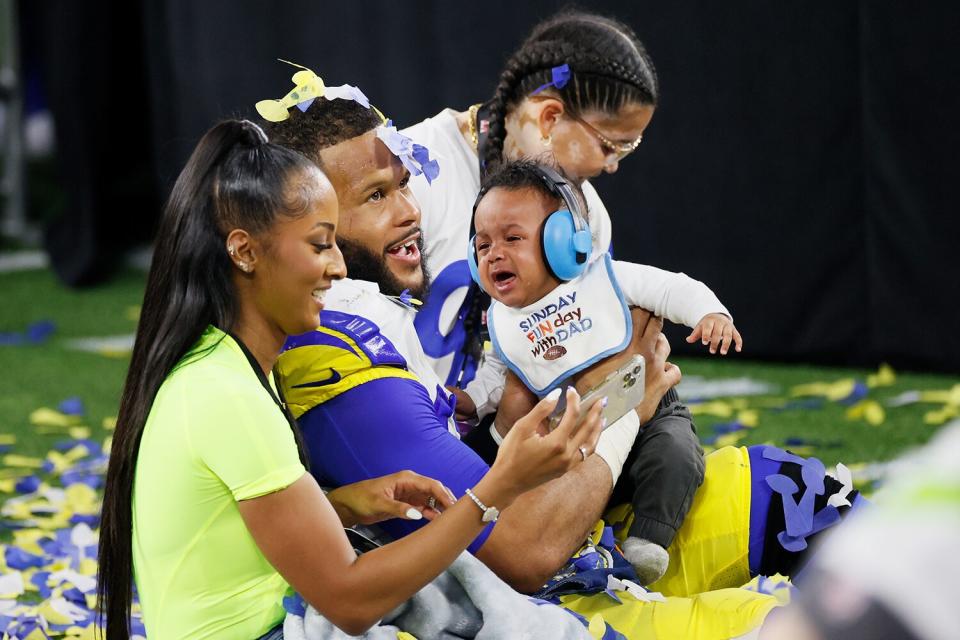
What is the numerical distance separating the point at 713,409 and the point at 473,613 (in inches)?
117

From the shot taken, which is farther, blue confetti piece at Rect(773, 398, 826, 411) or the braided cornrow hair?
blue confetti piece at Rect(773, 398, 826, 411)

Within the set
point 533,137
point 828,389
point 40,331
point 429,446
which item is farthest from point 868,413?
point 40,331

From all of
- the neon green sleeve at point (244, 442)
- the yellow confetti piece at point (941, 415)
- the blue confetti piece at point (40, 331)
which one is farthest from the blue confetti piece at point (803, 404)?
the blue confetti piece at point (40, 331)

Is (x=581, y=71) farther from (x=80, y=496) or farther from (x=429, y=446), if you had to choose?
(x=80, y=496)

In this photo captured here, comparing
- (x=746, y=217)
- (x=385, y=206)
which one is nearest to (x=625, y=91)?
(x=385, y=206)

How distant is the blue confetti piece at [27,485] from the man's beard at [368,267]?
2.32 m

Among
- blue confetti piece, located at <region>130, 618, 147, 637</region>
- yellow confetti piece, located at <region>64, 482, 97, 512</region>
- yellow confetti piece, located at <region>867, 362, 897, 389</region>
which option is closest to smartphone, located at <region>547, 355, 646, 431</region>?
blue confetti piece, located at <region>130, 618, 147, 637</region>

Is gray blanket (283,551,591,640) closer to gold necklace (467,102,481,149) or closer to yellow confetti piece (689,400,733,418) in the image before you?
gold necklace (467,102,481,149)

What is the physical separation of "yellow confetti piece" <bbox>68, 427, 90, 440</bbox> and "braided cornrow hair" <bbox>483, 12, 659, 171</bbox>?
2.49m

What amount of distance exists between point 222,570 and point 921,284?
401 centimetres

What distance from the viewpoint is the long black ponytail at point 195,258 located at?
6.53ft

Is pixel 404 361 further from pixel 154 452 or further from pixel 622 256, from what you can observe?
pixel 622 256

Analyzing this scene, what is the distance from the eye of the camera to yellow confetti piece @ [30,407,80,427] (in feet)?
17.1

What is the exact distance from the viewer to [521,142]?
3076mm
